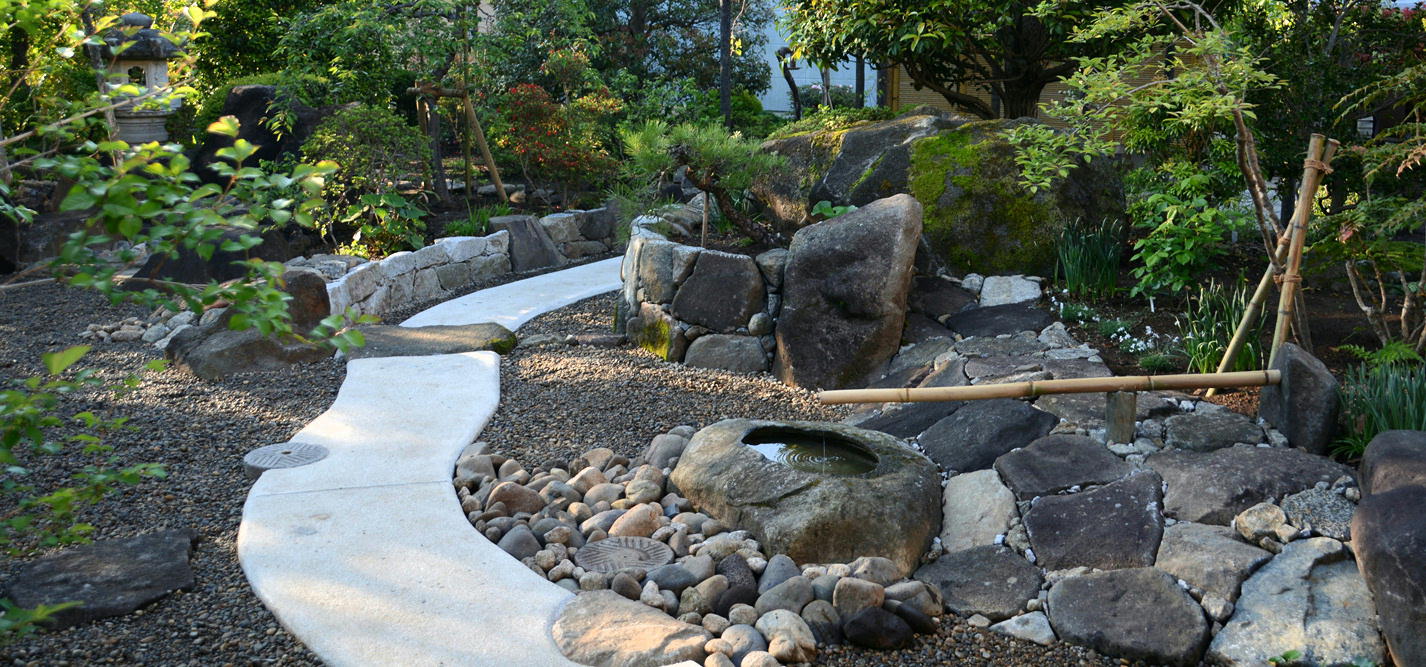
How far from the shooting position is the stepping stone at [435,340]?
6562 mm

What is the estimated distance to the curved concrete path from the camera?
3.20m

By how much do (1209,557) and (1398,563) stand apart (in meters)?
0.65

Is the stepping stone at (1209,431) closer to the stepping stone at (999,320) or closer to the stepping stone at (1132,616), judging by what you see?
the stepping stone at (1132,616)

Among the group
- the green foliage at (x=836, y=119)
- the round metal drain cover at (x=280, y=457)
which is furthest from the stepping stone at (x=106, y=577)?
the green foliage at (x=836, y=119)

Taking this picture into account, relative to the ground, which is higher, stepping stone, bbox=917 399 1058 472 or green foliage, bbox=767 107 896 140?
green foliage, bbox=767 107 896 140

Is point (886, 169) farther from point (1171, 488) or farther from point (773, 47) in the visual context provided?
point (773, 47)

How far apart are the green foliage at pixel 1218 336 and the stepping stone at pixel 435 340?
4.01 metres

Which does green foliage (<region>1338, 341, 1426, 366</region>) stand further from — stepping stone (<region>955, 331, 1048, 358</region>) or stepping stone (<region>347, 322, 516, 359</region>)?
stepping stone (<region>347, 322, 516, 359</region>)

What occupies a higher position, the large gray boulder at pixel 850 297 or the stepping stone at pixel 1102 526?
the large gray boulder at pixel 850 297

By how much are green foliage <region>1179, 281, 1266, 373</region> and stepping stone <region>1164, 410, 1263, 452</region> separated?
16.7 inches

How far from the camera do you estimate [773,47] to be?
21.4 m

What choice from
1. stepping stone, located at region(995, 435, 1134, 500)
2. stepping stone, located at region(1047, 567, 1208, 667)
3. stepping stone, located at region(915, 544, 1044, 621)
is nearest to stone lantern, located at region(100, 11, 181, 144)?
stepping stone, located at region(995, 435, 1134, 500)

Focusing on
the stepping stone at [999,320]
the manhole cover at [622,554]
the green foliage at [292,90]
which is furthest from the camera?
the green foliage at [292,90]

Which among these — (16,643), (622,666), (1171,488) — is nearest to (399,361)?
(16,643)
